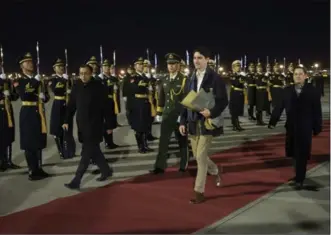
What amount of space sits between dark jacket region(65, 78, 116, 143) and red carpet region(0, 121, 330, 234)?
77 cm

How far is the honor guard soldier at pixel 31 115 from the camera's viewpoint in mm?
6719

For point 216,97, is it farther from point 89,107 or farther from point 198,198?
point 89,107

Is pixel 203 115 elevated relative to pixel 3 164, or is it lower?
elevated

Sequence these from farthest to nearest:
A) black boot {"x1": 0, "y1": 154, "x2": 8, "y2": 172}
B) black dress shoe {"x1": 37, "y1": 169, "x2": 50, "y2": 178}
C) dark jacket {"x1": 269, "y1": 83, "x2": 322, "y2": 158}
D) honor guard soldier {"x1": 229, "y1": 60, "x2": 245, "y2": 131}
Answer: honor guard soldier {"x1": 229, "y1": 60, "x2": 245, "y2": 131}
black boot {"x1": 0, "y1": 154, "x2": 8, "y2": 172}
black dress shoe {"x1": 37, "y1": 169, "x2": 50, "y2": 178}
dark jacket {"x1": 269, "y1": 83, "x2": 322, "y2": 158}

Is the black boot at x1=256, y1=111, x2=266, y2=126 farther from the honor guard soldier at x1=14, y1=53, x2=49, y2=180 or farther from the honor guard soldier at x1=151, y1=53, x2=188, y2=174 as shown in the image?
the honor guard soldier at x1=14, y1=53, x2=49, y2=180

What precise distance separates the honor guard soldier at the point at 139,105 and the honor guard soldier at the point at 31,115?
2.28 metres

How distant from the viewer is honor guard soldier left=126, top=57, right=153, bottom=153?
876 centimetres

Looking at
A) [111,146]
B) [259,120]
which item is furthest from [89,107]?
[259,120]

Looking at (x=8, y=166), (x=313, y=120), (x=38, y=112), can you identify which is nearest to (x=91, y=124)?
(x=38, y=112)

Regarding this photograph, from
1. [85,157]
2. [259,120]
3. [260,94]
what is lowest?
[259,120]

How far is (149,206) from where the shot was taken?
17.4 feet

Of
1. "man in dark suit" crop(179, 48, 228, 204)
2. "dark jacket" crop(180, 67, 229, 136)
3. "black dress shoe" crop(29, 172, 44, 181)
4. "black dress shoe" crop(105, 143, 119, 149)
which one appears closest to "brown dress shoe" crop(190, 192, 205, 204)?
"man in dark suit" crop(179, 48, 228, 204)

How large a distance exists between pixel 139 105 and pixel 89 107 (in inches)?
115

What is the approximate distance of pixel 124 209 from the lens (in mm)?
5207
